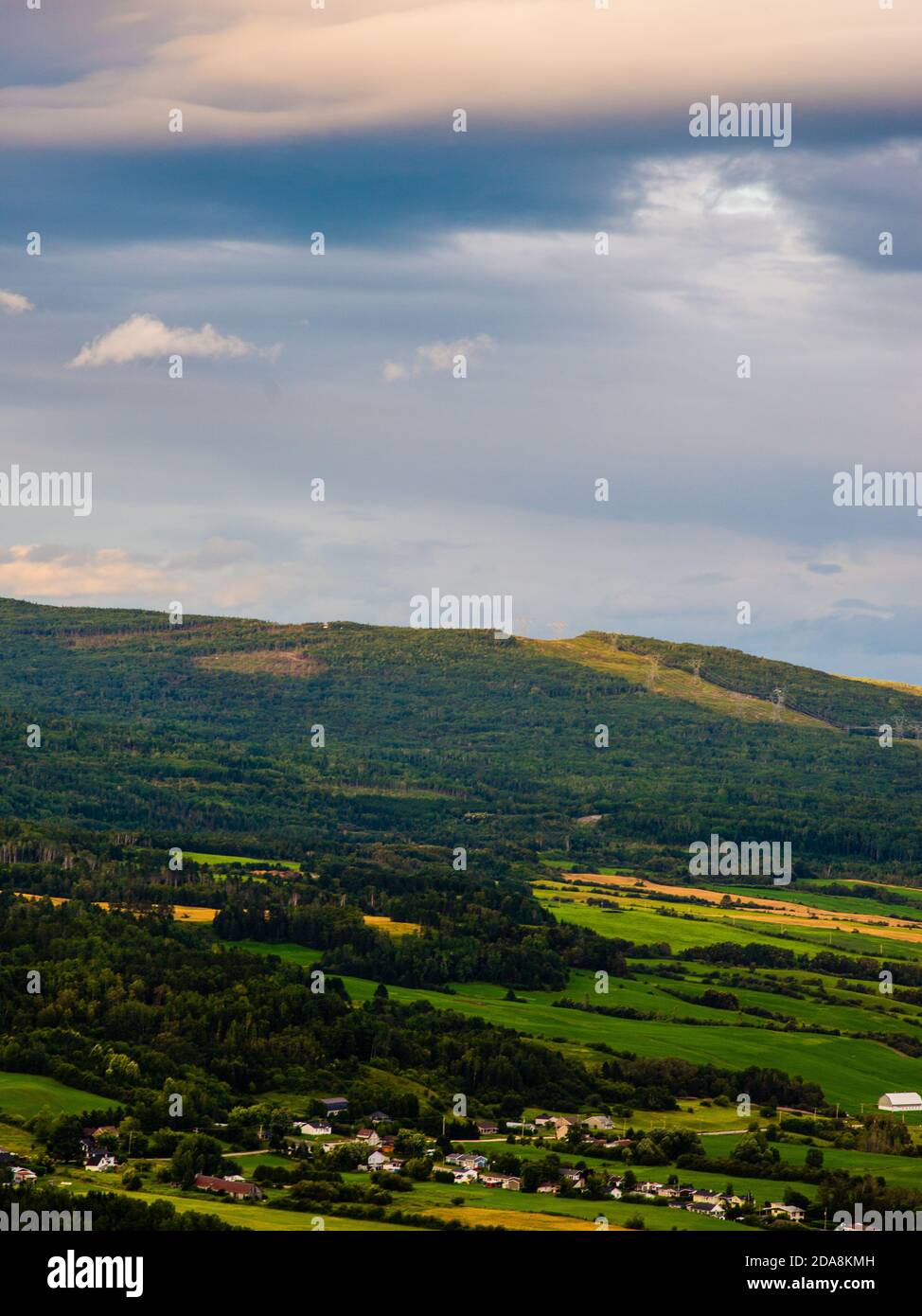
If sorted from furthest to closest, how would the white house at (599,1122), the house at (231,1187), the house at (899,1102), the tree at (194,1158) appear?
the house at (899,1102) → the white house at (599,1122) → the tree at (194,1158) → the house at (231,1187)

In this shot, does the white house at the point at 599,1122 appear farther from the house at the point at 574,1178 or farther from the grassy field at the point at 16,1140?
the grassy field at the point at 16,1140

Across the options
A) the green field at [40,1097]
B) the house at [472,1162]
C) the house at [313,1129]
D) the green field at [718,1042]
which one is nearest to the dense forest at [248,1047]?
the green field at [40,1097]

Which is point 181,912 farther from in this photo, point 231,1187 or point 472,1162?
point 231,1187

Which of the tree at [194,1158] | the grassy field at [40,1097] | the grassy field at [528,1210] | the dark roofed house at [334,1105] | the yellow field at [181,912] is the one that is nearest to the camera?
the grassy field at [528,1210]

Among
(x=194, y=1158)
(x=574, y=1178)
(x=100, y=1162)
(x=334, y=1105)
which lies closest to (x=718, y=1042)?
(x=334, y=1105)

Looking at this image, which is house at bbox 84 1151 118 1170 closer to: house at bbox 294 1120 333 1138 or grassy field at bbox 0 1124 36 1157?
grassy field at bbox 0 1124 36 1157
